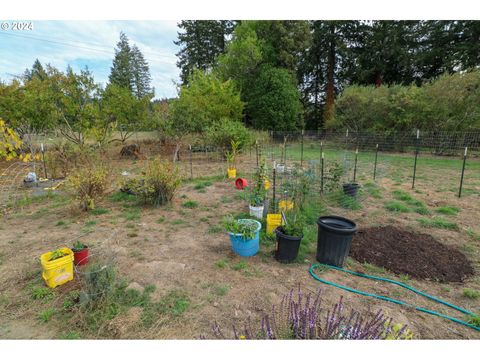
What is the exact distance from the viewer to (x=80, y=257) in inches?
113

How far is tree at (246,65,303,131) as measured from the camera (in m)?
15.8

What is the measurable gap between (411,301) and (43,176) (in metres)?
8.76

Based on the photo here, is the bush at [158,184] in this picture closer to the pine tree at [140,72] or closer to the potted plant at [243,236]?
the potted plant at [243,236]

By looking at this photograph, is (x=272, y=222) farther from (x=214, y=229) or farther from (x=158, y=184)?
(x=158, y=184)

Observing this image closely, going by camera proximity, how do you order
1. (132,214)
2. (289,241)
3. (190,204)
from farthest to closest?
(190,204)
(132,214)
(289,241)

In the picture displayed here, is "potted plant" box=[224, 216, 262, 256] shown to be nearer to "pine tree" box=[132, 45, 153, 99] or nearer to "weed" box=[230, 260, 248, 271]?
"weed" box=[230, 260, 248, 271]

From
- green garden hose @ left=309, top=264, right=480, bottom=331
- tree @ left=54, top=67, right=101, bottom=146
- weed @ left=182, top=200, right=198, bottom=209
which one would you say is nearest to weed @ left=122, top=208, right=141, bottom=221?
weed @ left=182, top=200, right=198, bottom=209

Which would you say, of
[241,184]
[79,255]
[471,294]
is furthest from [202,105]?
[471,294]

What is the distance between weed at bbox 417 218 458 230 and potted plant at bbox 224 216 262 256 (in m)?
3.11

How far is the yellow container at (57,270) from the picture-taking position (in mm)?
2482

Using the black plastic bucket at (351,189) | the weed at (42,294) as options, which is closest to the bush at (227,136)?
the black plastic bucket at (351,189)

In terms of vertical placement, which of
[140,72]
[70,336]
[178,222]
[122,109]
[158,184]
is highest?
[140,72]

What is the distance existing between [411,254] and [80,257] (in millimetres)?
4169

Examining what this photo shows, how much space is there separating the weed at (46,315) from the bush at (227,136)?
8.32 meters
